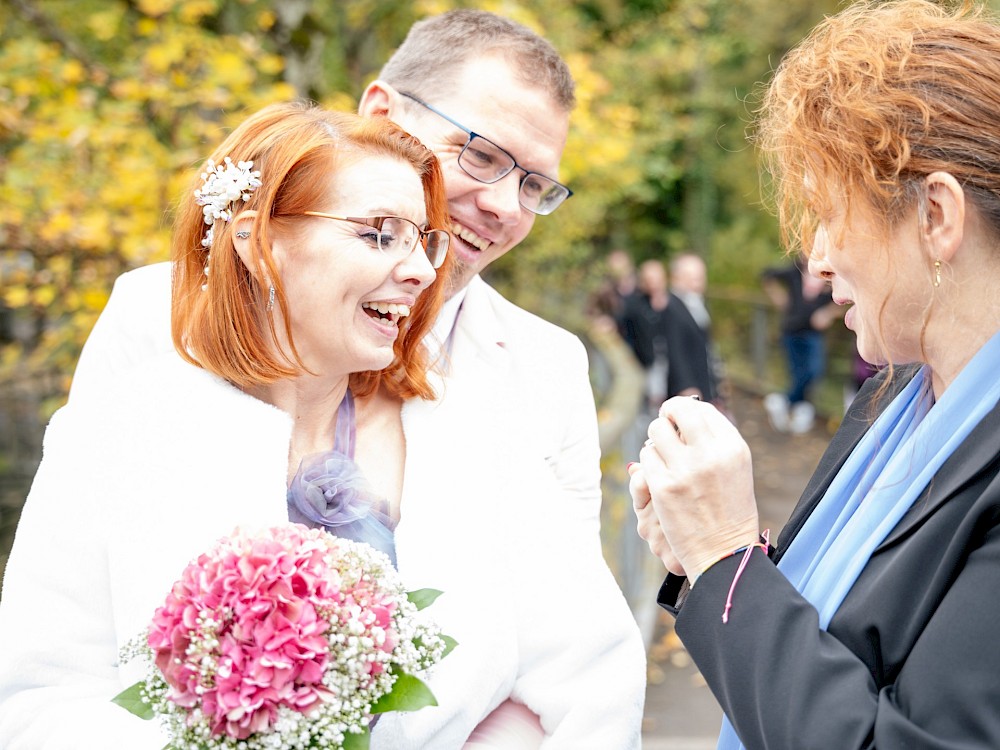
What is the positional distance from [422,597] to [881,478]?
0.83 meters

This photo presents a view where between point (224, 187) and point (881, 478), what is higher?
point (224, 187)

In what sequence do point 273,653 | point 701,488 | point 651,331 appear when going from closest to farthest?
point 273,653, point 701,488, point 651,331

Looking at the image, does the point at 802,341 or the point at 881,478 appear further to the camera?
the point at 802,341

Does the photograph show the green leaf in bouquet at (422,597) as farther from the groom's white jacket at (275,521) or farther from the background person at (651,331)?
the background person at (651,331)

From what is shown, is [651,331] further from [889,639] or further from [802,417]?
[889,639]

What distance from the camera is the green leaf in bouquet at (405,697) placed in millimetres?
1682

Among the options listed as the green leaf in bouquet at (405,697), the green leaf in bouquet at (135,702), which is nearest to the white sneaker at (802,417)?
the green leaf in bouquet at (405,697)

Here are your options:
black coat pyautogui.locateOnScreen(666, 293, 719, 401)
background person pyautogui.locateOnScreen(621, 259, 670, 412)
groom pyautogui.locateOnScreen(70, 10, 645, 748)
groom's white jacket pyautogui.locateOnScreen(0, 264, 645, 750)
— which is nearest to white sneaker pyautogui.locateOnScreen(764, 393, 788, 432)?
background person pyautogui.locateOnScreen(621, 259, 670, 412)

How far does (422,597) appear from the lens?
184cm

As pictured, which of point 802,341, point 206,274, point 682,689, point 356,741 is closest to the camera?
point 356,741

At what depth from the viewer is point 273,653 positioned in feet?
5.15

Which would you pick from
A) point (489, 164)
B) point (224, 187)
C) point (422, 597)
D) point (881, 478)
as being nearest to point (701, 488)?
point (881, 478)

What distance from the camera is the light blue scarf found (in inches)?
68.5

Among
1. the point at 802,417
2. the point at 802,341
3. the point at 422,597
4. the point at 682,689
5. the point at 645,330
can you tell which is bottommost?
the point at 802,417
